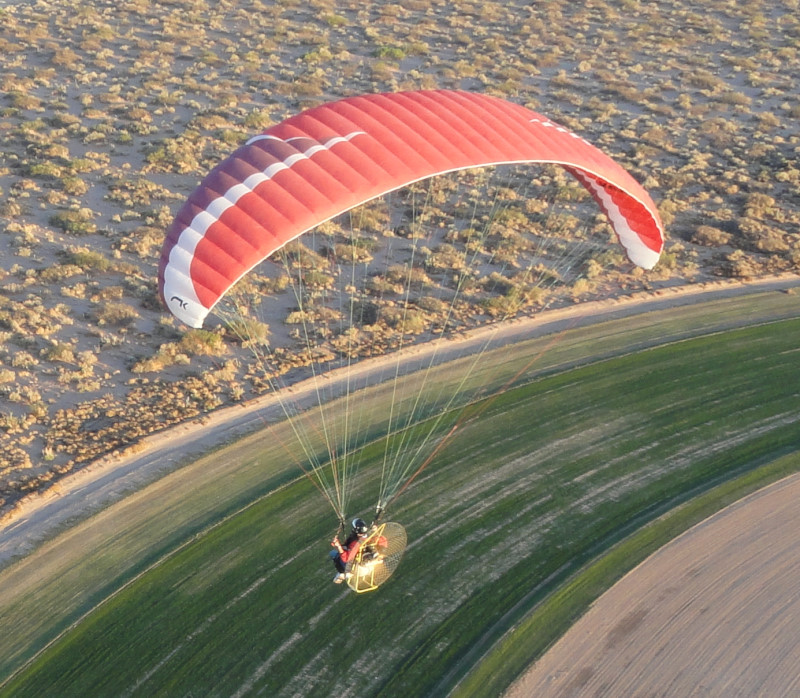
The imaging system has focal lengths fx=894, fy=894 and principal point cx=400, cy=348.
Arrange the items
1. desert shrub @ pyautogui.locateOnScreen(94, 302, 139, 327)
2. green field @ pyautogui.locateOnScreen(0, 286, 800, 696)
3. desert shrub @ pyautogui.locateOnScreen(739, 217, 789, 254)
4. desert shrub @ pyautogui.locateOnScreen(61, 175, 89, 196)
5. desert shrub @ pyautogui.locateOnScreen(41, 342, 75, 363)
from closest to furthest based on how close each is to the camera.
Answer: green field @ pyautogui.locateOnScreen(0, 286, 800, 696) < desert shrub @ pyautogui.locateOnScreen(41, 342, 75, 363) < desert shrub @ pyautogui.locateOnScreen(94, 302, 139, 327) < desert shrub @ pyautogui.locateOnScreen(739, 217, 789, 254) < desert shrub @ pyautogui.locateOnScreen(61, 175, 89, 196)

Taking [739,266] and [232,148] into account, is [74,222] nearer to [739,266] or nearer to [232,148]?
[232,148]

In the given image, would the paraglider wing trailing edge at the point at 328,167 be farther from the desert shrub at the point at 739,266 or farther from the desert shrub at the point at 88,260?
the desert shrub at the point at 88,260

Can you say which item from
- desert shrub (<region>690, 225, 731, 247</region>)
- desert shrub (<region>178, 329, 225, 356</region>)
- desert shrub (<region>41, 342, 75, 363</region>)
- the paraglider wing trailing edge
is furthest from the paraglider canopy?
desert shrub (<region>41, 342, 75, 363</region>)

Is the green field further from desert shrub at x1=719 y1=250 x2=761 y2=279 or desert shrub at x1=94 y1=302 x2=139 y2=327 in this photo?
desert shrub at x1=94 y1=302 x2=139 y2=327

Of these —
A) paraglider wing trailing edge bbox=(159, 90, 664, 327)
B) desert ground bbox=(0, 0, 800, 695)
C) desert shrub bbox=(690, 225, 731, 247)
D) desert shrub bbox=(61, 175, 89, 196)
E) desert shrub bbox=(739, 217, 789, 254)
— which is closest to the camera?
paraglider wing trailing edge bbox=(159, 90, 664, 327)

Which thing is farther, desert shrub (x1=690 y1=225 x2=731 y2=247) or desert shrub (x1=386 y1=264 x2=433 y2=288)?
desert shrub (x1=690 y1=225 x2=731 y2=247)

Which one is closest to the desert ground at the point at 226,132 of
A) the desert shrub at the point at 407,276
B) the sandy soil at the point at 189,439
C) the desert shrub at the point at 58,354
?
the desert shrub at the point at 58,354

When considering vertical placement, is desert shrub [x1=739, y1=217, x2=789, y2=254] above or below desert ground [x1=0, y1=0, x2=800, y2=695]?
below

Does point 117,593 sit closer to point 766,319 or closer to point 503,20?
point 766,319
